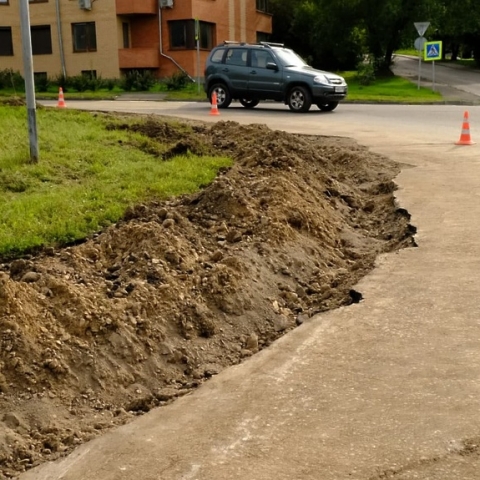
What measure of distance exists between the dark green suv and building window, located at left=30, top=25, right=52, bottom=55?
21968mm

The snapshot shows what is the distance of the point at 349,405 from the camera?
485 cm

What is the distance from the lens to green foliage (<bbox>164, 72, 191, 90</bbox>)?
37312 mm

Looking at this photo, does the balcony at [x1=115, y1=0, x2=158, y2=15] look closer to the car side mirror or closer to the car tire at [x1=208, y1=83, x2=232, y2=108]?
the car tire at [x1=208, y1=83, x2=232, y2=108]

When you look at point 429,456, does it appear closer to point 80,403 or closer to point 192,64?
point 80,403

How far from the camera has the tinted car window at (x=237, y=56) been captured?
2398 cm

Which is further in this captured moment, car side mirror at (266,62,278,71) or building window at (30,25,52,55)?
building window at (30,25,52,55)

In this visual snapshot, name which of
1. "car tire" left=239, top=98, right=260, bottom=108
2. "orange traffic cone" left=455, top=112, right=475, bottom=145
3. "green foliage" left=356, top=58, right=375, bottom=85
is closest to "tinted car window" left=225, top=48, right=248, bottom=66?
"car tire" left=239, top=98, right=260, bottom=108

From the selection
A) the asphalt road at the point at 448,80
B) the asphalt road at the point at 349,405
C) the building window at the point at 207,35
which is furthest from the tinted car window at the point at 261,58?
the building window at the point at 207,35

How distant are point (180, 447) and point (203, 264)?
2.52 m

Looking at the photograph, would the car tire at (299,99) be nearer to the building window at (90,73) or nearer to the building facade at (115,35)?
the building facade at (115,35)

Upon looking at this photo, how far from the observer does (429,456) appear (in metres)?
4.20

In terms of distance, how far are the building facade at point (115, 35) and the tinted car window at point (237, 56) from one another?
16581mm

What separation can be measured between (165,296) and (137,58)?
37371 mm

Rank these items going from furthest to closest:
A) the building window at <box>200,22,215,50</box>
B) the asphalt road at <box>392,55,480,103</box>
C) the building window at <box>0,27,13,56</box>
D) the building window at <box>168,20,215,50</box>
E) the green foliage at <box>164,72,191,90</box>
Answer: the building window at <box>0,27,13,56</box> → the building window at <box>200,22,215,50</box> → the building window at <box>168,20,215,50</box> → the green foliage at <box>164,72,191,90</box> → the asphalt road at <box>392,55,480,103</box>
